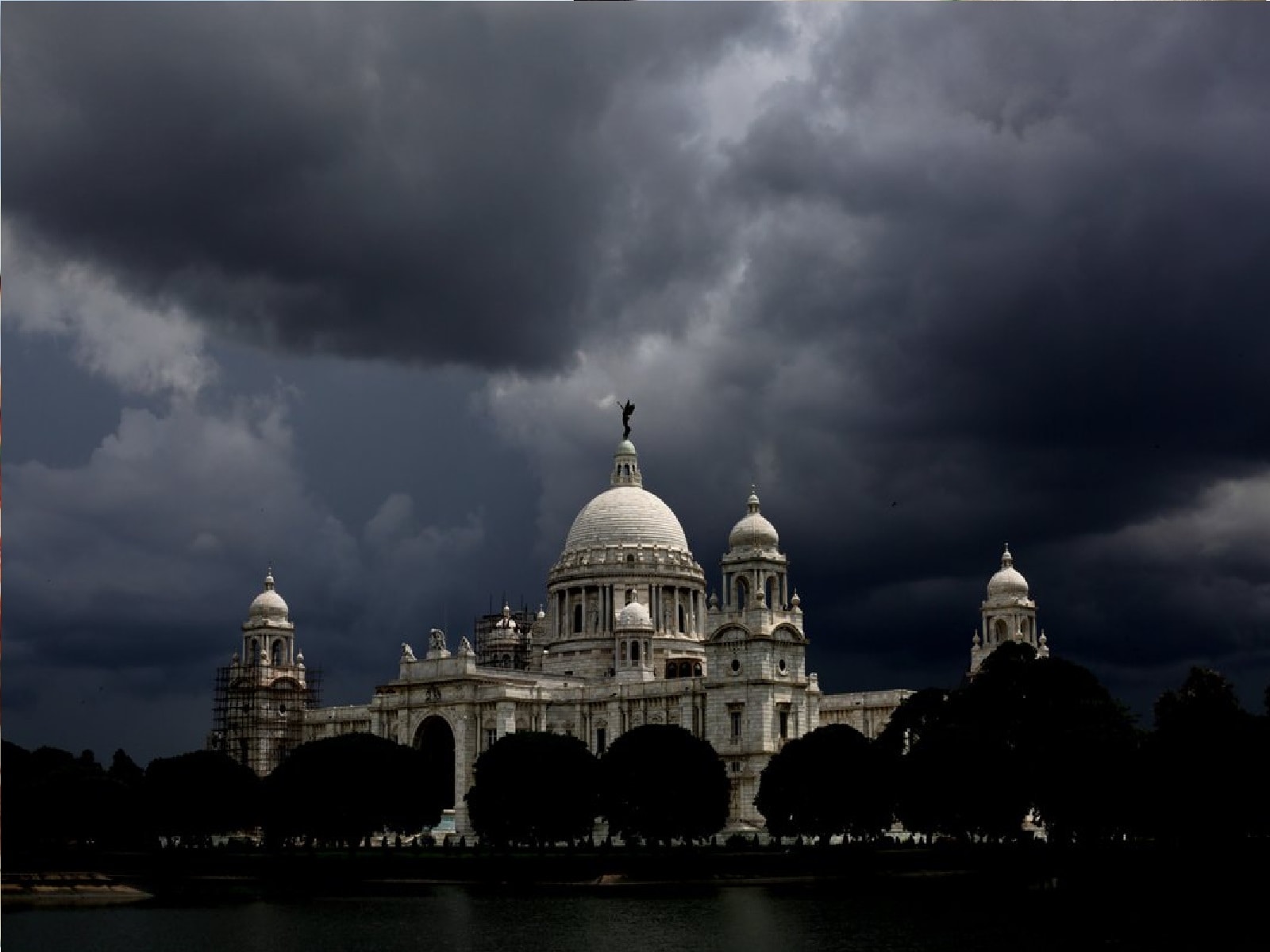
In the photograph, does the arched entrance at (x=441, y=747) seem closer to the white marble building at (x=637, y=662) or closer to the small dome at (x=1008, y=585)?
the white marble building at (x=637, y=662)

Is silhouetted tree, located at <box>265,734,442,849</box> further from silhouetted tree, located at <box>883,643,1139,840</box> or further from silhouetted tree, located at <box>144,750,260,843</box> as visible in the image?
silhouetted tree, located at <box>883,643,1139,840</box>

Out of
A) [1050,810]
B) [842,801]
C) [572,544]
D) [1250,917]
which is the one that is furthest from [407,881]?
[572,544]

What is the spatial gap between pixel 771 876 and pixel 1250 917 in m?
33.4

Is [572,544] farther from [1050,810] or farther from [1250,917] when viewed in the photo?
[1250,917]

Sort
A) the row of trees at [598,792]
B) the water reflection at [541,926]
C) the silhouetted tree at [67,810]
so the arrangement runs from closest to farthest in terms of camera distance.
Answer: the water reflection at [541,926]
the row of trees at [598,792]
the silhouetted tree at [67,810]

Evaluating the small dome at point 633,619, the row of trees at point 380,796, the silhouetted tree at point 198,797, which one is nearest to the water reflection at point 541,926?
the row of trees at point 380,796

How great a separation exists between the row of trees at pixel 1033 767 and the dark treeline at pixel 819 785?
124mm

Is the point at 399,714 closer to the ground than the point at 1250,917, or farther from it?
farther from it

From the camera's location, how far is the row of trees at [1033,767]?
100m

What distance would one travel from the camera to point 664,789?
118 meters

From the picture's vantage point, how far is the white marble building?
139375mm

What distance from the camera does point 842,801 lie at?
115812 mm

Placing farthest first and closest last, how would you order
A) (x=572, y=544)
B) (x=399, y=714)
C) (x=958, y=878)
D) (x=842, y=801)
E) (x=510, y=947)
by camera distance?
1. (x=572, y=544)
2. (x=399, y=714)
3. (x=842, y=801)
4. (x=958, y=878)
5. (x=510, y=947)

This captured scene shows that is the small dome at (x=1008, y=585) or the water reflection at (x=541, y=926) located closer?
the water reflection at (x=541, y=926)
